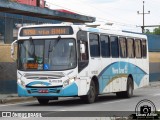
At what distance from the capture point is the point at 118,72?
24.0 metres

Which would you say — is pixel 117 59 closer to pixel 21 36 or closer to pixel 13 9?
pixel 21 36

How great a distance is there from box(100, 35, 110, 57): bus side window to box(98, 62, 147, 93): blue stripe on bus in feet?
2.08

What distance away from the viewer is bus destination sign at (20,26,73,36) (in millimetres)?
20000

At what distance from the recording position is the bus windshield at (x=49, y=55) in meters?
19.6

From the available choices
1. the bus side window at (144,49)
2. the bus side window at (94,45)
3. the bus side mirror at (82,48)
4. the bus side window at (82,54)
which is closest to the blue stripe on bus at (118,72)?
the bus side window at (144,49)

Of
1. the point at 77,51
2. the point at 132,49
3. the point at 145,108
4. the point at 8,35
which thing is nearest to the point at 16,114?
the point at 77,51

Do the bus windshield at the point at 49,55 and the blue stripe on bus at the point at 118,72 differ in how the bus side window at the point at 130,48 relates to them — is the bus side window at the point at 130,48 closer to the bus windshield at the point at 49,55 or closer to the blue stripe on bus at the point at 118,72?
the blue stripe on bus at the point at 118,72

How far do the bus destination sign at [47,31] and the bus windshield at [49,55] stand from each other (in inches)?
11.7

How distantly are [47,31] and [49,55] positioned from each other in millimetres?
1034

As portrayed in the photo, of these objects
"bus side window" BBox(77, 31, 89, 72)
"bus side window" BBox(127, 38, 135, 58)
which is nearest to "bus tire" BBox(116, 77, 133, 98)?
"bus side window" BBox(127, 38, 135, 58)

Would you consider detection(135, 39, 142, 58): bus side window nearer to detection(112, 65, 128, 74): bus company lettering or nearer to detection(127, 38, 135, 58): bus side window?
detection(127, 38, 135, 58): bus side window

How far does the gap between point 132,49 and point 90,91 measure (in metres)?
5.72

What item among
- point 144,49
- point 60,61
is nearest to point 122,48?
point 144,49

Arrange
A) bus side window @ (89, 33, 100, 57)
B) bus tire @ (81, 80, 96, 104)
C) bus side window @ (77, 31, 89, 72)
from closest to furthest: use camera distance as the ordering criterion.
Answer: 1. bus side window @ (77, 31, 89, 72)
2. bus tire @ (81, 80, 96, 104)
3. bus side window @ (89, 33, 100, 57)
